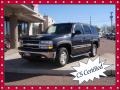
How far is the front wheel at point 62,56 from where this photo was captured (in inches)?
379

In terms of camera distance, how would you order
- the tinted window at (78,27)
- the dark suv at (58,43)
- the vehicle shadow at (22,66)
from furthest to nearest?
1. the tinted window at (78,27)
2. the dark suv at (58,43)
3. the vehicle shadow at (22,66)

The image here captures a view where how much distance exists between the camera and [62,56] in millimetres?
9867

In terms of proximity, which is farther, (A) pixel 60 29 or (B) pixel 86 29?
(B) pixel 86 29

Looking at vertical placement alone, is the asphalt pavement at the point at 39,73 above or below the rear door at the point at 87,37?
below

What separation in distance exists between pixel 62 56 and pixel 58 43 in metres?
0.63

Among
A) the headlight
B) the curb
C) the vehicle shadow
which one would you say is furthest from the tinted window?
the curb

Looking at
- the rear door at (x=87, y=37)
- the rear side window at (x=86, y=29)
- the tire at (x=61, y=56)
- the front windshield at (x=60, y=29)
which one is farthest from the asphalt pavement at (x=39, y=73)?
the rear side window at (x=86, y=29)

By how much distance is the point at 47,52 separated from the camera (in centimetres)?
930

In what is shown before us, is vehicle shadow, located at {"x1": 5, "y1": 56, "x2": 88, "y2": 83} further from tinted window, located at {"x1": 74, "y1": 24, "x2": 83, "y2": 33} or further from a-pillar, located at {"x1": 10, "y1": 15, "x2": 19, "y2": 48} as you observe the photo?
a-pillar, located at {"x1": 10, "y1": 15, "x2": 19, "y2": 48}

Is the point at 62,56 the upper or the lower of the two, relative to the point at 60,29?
lower

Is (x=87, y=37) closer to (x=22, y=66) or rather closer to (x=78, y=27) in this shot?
(x=78, y=27)

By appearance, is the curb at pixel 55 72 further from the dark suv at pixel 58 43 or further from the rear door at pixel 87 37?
the rear door at pixel 87 37

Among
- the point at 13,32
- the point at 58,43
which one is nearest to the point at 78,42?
the point at 58,43

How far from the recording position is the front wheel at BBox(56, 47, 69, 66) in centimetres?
963
